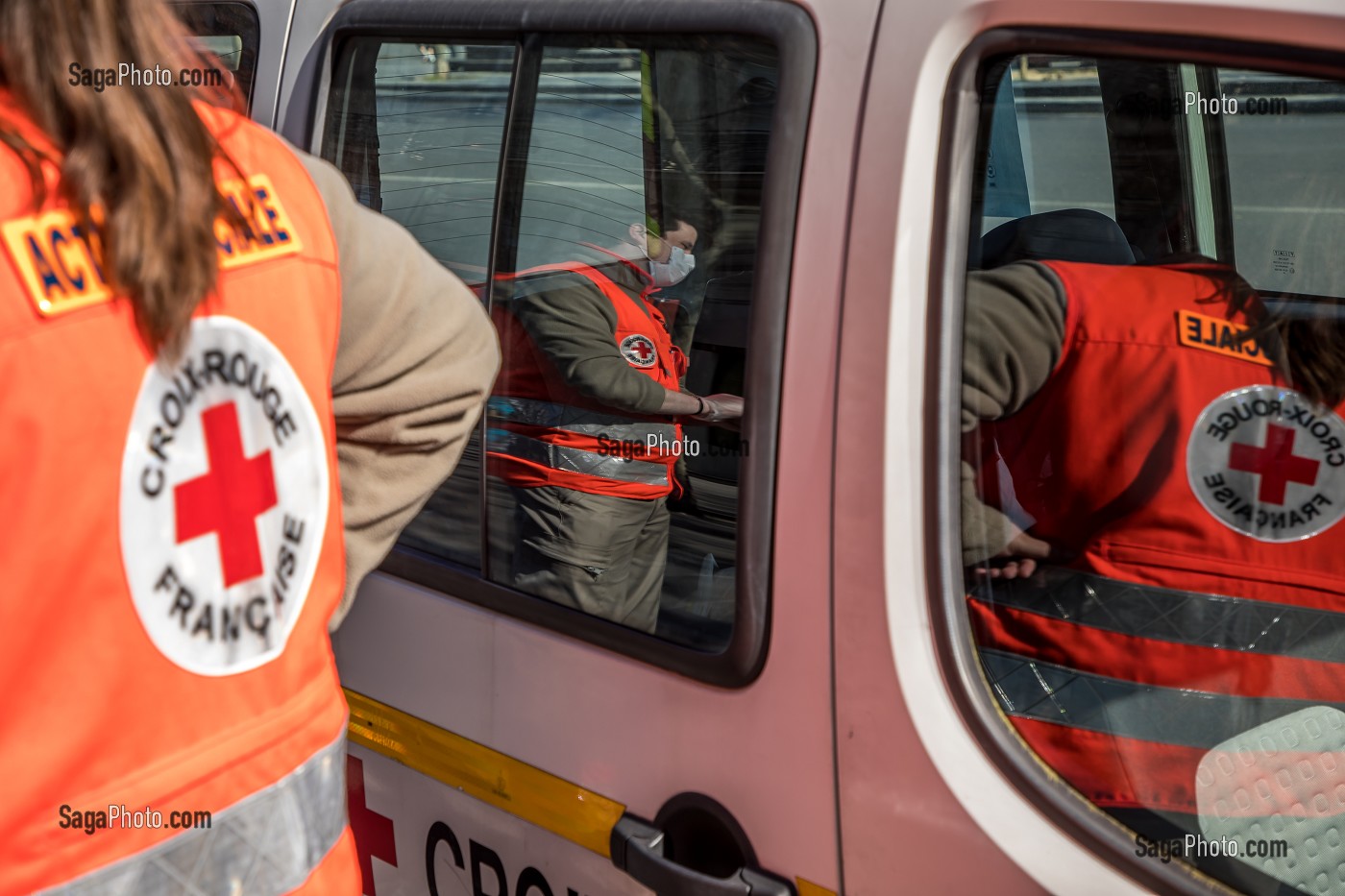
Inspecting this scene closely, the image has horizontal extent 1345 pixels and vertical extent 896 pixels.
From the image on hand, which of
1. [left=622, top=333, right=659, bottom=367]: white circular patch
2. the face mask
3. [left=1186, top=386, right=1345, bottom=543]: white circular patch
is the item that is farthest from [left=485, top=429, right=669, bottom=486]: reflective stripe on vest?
[left=1186, top=386, right=1345, bottom=543]: white circular patch

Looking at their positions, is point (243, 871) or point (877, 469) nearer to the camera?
point (243, 871)

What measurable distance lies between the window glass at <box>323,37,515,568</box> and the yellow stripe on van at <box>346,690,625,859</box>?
275 mm

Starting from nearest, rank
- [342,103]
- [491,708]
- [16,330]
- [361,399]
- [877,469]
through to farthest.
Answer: [16,330] < [361,399] < [877,469] < [491,708] < [342,103]

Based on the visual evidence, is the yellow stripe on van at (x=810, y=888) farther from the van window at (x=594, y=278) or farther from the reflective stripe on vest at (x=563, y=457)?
the reflective stripe on vest at (x=563, y=457)

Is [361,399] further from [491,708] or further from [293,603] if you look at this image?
[491,708]

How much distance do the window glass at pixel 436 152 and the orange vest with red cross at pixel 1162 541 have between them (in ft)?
2.68

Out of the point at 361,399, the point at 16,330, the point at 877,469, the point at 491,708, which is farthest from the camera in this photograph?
the point at 491,708

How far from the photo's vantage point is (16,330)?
2.62 feet

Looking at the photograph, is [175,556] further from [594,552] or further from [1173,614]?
[1173,614]

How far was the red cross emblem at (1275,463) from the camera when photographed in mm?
1369

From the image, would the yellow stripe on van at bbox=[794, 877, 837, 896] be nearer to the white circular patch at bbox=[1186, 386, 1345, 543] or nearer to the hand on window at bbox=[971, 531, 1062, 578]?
the hand on window at bbox=[971, 531, 1062, 578]

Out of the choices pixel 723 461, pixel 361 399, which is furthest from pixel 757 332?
pixel 361 399

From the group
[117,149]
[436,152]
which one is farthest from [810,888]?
[436,152]

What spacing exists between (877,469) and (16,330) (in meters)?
0.86
